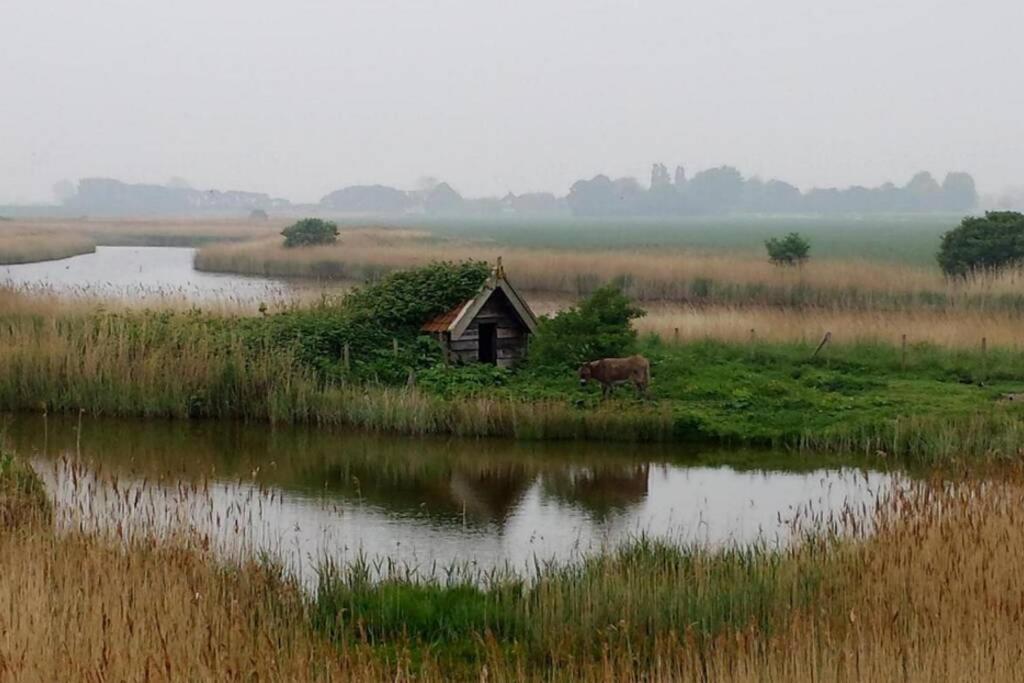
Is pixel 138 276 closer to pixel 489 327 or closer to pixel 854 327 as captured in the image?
pixel 489 327

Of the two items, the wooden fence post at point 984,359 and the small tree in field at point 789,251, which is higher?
the small tree in field at point 789,251

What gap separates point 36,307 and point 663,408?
1093 centimetres

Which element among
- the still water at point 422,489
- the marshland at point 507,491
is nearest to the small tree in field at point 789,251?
the marshland at point 507,491

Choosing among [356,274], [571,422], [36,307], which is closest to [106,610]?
[571,422]

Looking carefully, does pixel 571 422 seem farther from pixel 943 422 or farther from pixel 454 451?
pixel 943 422

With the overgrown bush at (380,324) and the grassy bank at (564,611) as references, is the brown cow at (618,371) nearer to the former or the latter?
the overgrown bush at (380,324)

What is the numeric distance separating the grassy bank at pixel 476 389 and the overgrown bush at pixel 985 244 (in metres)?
12.8

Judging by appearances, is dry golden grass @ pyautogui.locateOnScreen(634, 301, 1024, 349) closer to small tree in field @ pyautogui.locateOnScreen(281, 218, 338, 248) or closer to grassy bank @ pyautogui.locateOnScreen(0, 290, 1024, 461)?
grassy bank @ pyautogui.locateOnScreen(0, 290, 1024, 461)

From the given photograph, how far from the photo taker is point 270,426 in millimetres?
16453

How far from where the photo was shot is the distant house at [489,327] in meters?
18.0

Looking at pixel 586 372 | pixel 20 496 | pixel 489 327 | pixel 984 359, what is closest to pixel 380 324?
pixel 489 327

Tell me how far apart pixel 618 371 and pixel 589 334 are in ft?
4.86

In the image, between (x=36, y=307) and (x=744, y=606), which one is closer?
(x=744, y=606)

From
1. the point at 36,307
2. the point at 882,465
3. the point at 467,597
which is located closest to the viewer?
the point at 467,597
